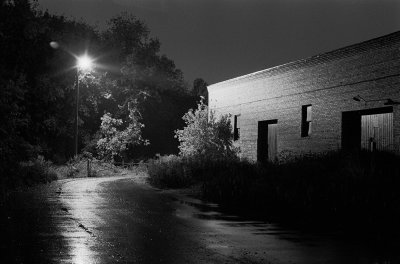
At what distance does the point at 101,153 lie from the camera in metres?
53.6

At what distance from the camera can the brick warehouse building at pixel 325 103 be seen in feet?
82.7

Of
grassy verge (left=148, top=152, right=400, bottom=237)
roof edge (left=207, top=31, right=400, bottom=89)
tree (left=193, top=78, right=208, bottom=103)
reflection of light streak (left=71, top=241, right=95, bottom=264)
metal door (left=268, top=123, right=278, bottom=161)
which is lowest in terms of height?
reflection of light streak (left=71, top=241, right=95, bottom=264)

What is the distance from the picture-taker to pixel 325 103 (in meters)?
29.0

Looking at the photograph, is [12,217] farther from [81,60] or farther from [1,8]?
[81,60]

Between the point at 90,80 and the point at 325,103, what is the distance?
29260 millimetres

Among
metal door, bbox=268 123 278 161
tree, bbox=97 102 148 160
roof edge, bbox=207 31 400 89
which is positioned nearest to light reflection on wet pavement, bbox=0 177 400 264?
roof edge, bbox=207 31 400 89

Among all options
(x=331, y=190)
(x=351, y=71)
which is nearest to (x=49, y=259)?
(x=331, y=190)

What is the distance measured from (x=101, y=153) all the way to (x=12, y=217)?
40.0m

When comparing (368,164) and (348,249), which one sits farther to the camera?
(368,164)

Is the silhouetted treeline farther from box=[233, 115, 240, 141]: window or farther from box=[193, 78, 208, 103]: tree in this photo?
box=[193, 78, 208, 103]: tree

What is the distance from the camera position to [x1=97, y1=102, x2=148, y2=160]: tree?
53.2m

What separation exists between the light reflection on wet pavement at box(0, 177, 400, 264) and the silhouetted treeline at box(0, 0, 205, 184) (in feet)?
26.0

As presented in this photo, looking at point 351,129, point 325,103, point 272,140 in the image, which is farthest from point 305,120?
point 272,140

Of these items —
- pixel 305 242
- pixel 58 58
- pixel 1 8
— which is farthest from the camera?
pixel 58 58
